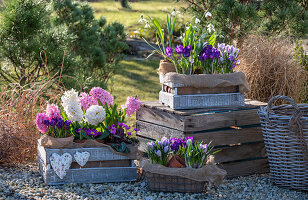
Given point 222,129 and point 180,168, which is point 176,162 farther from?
point 222,129

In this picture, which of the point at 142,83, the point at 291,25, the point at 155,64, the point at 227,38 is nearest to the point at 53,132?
the point at 227,38

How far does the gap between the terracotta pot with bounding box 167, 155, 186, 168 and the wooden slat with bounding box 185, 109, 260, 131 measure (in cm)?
30

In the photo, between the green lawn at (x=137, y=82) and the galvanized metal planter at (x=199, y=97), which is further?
the green lawn at (x=137, y=82)

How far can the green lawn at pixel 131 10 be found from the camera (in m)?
11.3

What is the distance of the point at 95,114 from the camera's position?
3420 millimetres

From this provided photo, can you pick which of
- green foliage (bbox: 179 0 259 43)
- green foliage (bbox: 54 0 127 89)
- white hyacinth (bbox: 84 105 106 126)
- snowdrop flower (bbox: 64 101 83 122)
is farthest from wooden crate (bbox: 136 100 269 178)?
green foliage (bbox: 54 0 127 89)

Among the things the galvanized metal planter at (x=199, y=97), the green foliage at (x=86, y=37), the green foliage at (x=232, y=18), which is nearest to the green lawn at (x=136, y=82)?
the green foliage at (x=86, y=37)

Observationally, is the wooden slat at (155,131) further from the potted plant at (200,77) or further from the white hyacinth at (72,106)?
the white hyacinth at (72,106)

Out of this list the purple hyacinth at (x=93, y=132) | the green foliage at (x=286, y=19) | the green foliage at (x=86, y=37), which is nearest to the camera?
the purple hyacinth at (x=93, y=132)

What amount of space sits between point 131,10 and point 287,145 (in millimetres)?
9471

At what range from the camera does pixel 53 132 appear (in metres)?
3.48

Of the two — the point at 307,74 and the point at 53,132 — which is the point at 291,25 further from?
the point at 53,132

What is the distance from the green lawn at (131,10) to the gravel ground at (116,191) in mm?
7593

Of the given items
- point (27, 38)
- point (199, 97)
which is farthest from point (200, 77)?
point (27, 38)
